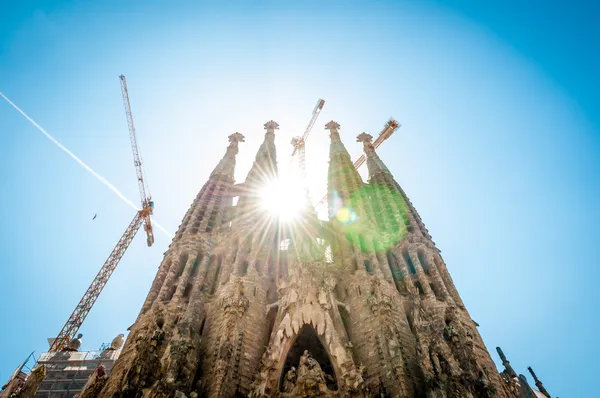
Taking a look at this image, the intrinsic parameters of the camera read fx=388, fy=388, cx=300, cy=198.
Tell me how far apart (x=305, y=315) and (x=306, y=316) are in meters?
0.07

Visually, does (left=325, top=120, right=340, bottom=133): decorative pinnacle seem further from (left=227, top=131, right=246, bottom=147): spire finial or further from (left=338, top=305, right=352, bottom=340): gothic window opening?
(left=338, top=305, right=352, bottom=340): gothic window opening

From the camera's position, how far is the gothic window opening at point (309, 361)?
54.4 feet

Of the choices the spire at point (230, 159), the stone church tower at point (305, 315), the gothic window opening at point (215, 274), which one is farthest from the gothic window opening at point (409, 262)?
the spire at point (230, 159)

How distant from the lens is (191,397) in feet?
52.9

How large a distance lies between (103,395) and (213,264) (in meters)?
10.6

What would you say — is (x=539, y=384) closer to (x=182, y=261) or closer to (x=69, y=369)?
(x=182, y=261)

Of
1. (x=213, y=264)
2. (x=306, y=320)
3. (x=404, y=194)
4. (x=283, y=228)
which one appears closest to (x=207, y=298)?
(x=213, y=264)

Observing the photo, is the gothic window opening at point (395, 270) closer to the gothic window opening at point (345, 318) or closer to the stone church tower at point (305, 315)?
the stone church tower at point (305, 315)

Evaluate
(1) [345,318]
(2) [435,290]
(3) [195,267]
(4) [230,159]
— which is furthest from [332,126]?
(1) [345,318]

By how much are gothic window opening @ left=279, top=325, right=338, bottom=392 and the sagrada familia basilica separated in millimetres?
64

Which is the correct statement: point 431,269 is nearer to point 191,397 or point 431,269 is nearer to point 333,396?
point 333,396

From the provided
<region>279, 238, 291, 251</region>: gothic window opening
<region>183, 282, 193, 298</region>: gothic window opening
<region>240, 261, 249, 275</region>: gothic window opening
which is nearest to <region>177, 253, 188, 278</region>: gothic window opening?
<region>183, 282, 193, 298</region>: gothic window opening

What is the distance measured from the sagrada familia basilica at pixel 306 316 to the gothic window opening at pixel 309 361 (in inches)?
2.5

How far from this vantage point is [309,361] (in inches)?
673
